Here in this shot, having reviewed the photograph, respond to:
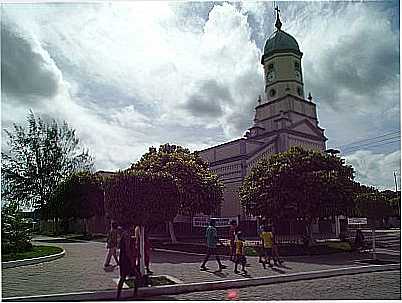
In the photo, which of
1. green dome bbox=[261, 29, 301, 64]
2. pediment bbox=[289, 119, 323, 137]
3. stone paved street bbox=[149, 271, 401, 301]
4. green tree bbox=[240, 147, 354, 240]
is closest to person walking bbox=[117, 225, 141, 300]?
stone paved street bbox=[149, 271, 401, 301]

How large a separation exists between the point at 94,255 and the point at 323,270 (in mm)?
7294

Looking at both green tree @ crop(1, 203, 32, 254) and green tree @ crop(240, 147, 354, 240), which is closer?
green tree @ crop(1, 203, 32, 254)

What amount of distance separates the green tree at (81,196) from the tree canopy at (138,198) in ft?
59.5

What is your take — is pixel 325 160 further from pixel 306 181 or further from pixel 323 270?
pixel 323 270

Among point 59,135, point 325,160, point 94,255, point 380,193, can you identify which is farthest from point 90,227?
point 380,193

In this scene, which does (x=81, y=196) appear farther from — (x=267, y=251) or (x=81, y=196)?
(x=267, y=251)

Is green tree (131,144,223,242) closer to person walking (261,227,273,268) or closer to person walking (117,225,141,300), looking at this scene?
person walking (261,227,273,268)

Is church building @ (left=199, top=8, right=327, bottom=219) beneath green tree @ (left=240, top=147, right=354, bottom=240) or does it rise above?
above

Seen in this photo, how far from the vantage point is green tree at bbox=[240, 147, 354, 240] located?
15.5 meters

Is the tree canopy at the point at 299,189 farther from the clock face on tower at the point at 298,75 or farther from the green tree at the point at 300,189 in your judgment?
the clock face on tower at the point at 298,75

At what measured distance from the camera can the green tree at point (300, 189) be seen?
611 inches

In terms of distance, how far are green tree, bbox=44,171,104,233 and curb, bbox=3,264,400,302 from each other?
58.8ft

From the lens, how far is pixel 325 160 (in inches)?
681

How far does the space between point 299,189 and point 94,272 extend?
26.3ft
